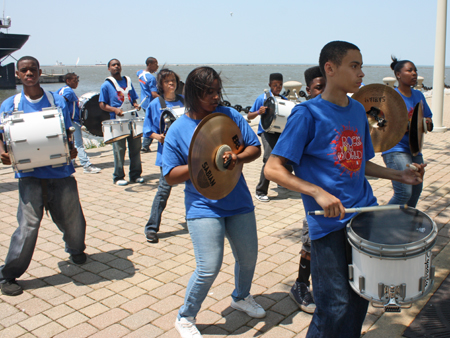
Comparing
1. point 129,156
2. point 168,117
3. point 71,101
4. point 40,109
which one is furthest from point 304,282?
point 71,101

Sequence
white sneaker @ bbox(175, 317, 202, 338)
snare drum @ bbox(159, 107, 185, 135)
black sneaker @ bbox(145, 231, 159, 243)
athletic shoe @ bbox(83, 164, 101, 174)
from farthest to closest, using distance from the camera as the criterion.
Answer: athletic shoe @ bbox(83, 164, 101, 174)
snare drum @ bbox(159, 107, 185, 135)
black sneaker @ bbox(145, 231, 159, 243)
white sneaker @ bbox(175, 317, 202, 338)

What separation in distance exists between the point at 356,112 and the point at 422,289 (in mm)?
1053

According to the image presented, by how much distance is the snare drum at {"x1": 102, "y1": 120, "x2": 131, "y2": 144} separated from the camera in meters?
7.27

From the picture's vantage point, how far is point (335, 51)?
2512mm

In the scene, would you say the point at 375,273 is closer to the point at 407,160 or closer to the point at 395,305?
the point at 395,305

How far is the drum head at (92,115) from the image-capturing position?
9203 mm

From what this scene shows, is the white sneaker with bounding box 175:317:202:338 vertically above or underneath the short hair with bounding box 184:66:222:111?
underneath

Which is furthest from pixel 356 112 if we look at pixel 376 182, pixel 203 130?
pixel 376 182

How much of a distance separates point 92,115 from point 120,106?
4.86ft

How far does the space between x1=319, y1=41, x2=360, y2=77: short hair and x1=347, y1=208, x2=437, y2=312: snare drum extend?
0.94 metres

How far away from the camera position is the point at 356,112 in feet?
8.63

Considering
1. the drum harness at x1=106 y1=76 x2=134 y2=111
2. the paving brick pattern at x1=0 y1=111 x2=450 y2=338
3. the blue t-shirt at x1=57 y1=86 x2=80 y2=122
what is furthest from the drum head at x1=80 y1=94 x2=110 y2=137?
the paving brick pattern at x1=0 y1=111 x2=450 y2=338

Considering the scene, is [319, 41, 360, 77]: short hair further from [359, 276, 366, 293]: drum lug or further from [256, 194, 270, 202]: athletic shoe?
[256, 194, 270, 202]: athletic shoe

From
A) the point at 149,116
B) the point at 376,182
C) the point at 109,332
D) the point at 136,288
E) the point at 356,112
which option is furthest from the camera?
the point at 376,182
